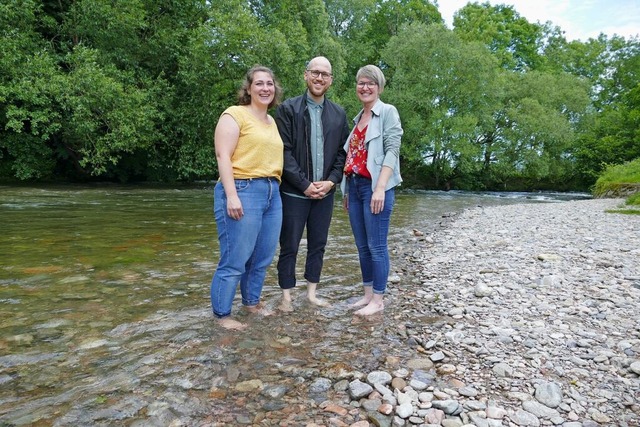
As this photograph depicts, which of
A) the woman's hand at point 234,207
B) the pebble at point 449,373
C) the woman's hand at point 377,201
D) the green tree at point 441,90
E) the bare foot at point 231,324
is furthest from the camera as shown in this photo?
the green tree at point 441,90

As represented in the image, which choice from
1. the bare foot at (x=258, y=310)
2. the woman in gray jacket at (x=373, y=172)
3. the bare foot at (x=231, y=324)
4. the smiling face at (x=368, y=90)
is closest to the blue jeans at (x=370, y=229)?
the woman in gray jacket at (x=373, y=172)

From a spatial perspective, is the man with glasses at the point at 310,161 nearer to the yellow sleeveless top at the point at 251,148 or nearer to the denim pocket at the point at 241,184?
the yellow sleeveless top at the point at 251,148

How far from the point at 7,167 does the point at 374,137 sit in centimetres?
2201

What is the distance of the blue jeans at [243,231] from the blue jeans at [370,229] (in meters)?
0.75

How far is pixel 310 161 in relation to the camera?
3844 millimetres

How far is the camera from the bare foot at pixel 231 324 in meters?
3.47

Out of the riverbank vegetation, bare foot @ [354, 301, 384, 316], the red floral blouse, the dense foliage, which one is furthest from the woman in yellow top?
the riverbank vegetation

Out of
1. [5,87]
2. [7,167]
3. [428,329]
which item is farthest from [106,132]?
[428,329]

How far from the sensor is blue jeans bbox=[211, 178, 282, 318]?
3.35 m

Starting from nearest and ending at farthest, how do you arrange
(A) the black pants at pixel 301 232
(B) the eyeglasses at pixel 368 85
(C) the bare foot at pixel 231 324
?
1. (C) the bare foot at pixel 231 324
2. (B) the eyeglasses at pixel 368 85
3. (A) the black pants at pixel 301 232

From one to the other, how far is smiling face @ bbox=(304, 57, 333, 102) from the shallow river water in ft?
6.64

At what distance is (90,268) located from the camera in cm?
524

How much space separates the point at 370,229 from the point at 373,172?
1.70 ft

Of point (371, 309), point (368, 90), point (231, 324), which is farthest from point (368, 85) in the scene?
point (231, 324)
